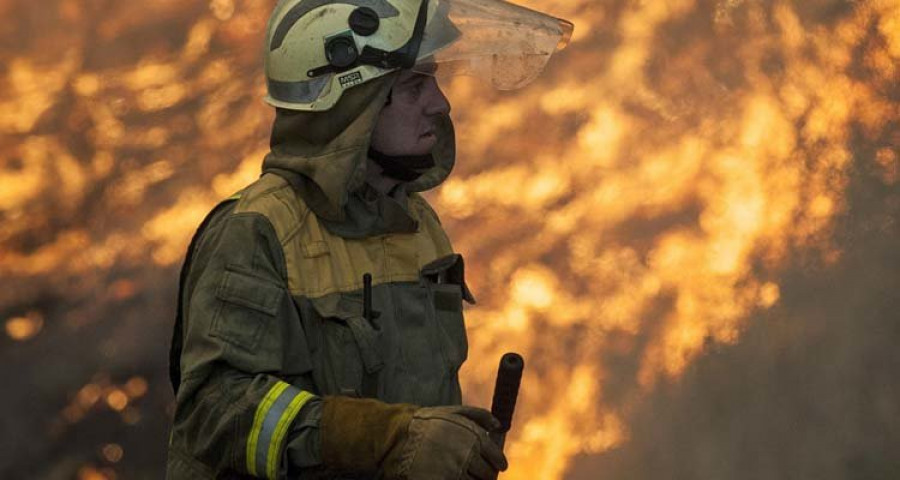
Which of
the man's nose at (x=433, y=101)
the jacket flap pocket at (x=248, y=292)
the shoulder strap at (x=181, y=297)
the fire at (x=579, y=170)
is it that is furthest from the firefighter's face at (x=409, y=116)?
the fire at (x=579, y=170)

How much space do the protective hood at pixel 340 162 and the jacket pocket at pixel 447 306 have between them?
0.14 meters

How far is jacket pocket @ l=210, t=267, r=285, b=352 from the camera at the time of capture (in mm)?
2709

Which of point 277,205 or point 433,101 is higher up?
point 433,101

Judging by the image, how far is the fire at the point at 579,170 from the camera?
446 centimetres

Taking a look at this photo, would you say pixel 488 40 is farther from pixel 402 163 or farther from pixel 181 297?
pixel 181 297

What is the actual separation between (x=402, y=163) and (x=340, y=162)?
17 cm

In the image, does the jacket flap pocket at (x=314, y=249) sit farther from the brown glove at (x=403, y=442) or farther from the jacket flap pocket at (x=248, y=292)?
the brown glove at (x=403, y=442)

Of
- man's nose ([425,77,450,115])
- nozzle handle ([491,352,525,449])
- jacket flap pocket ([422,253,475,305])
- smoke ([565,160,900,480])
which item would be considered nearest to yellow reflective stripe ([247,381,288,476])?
nozzle handle ([491,352,525,449])

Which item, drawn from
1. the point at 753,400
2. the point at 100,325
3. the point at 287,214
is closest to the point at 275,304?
the point at 287,214

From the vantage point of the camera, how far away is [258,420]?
2.67 meters

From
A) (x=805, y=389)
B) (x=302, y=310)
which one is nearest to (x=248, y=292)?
(x=302, y=310)

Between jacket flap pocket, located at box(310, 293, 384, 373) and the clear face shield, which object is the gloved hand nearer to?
jacket flap pocket, located at box(310, 293, 384, 373)

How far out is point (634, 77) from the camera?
493 centimetres

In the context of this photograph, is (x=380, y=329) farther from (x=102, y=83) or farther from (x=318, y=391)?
(x=102, y=83)
